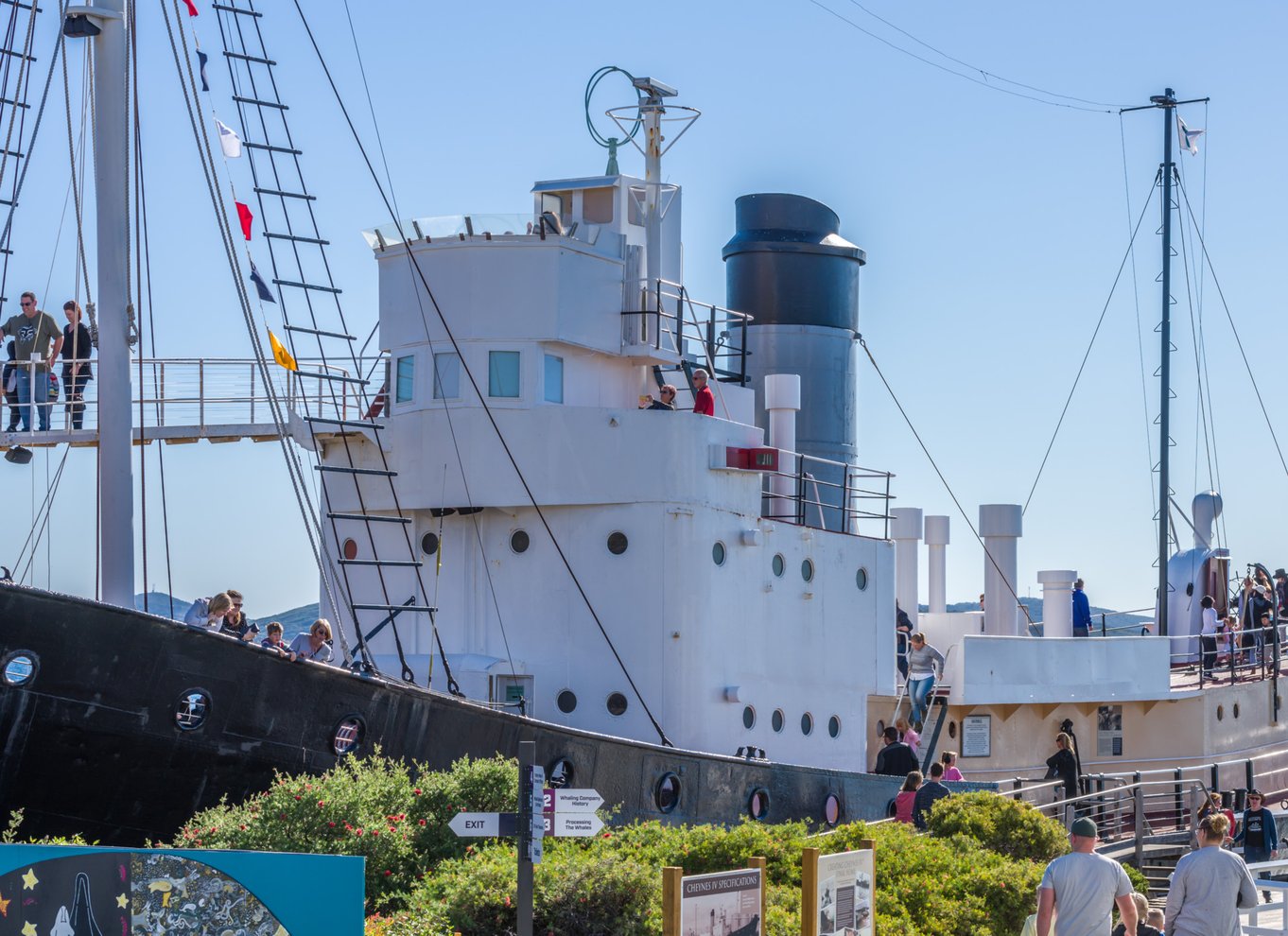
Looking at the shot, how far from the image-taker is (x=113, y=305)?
13.0 meters

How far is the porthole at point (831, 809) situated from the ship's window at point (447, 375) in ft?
16.9

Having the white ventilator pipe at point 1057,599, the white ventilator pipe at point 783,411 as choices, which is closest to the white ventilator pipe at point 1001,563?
the white ventilator pipe at point 1057,599

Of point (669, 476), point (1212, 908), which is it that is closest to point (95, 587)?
point (669, 476)

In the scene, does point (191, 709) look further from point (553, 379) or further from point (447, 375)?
point (553, 379)

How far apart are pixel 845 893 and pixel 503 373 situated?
7.77 meters

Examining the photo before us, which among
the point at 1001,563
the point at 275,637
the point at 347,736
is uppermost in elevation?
the point at 1001,563

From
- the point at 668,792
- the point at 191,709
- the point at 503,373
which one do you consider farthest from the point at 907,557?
the point at 191,709

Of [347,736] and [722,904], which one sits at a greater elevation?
[347,736]

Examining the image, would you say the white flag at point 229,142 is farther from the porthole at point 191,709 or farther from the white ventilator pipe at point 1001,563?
the white ventilator pipe at point 1001,563

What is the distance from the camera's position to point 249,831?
1088 cm

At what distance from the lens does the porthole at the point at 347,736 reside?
12.5 meters

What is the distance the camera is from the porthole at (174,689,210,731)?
1165 cm

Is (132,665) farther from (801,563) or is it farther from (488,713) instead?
(801,563)

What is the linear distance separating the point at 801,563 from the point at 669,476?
239 cm
